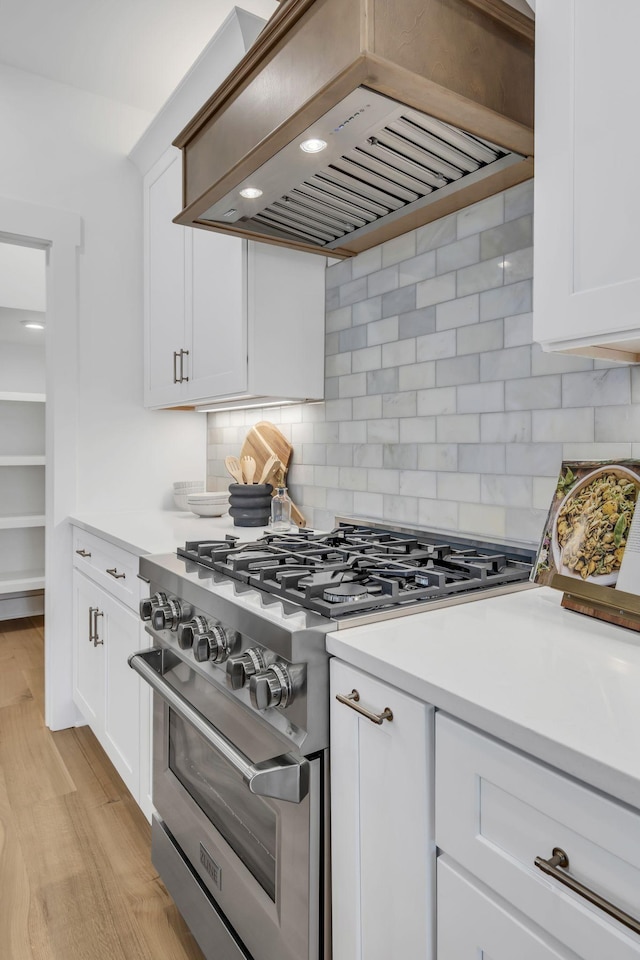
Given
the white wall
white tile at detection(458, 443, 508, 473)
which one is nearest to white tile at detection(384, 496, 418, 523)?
white tile at detection(458, 443, 508, 473)

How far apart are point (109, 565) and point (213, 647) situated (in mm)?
1056

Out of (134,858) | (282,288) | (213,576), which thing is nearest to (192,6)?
(282,288)

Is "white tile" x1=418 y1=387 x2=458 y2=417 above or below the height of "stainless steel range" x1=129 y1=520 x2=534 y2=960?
above

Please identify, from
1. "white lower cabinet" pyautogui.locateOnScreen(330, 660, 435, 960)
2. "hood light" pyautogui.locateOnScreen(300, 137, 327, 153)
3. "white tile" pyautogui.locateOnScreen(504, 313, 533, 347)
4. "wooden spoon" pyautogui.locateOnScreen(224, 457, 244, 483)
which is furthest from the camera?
"wooden spoon" pyautogui.locateOnScreen(224, 457, 244, 483)

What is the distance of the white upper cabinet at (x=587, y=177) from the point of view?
0.92 m

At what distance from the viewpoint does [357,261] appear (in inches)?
76.9

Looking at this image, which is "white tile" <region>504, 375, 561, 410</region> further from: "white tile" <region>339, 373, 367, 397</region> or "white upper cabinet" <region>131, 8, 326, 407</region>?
"white upper cabinet" <region>131, 8, 326, 407</region>

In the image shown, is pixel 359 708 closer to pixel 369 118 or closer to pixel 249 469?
pixel 369 118

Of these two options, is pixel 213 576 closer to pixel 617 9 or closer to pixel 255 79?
pixel 255 79

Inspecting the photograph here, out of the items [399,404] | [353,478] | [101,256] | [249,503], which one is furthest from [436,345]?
[101,256]

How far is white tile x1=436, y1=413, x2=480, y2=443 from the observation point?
1.56m

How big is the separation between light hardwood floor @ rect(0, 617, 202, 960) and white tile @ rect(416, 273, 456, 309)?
1797mm

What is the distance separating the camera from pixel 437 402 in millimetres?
1672

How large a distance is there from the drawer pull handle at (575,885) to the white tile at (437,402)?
3.69ft
